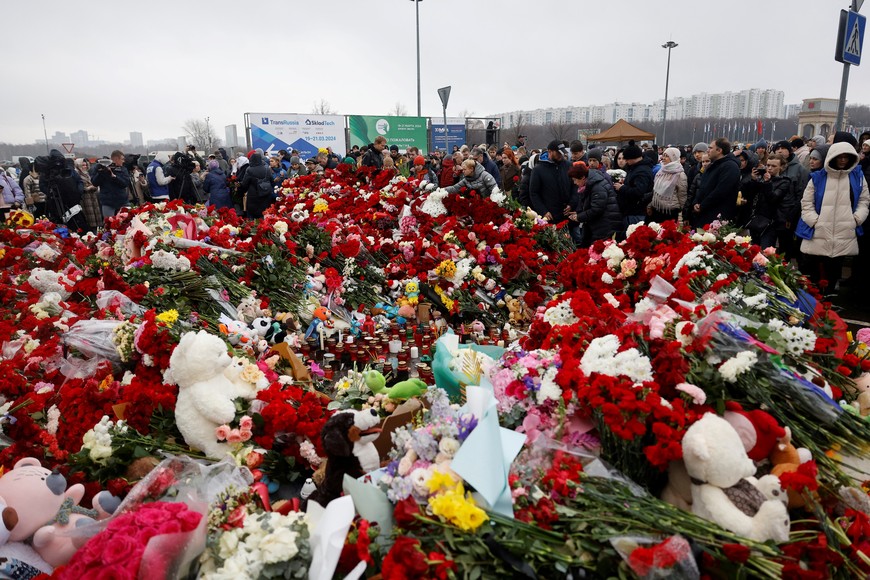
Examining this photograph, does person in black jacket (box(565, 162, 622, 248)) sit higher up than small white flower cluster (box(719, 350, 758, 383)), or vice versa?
person in black jacket (box(565, 162, 622, 248))

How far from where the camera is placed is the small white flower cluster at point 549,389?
2143 millimetres

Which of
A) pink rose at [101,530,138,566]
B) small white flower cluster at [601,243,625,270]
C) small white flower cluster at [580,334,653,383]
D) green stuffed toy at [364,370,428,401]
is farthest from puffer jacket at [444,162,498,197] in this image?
pink rose at [101,530,138,566]

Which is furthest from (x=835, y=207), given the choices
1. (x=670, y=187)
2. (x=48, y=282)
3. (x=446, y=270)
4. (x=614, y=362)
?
(x=48, y=282)

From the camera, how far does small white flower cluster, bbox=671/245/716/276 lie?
3098 millimetres

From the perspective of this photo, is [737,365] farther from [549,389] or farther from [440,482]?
[440,482]

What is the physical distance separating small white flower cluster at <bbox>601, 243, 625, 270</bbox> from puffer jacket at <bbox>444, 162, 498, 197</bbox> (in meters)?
2.87

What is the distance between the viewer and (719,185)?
5656 mm

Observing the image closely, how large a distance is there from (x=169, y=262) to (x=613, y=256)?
3458 mm

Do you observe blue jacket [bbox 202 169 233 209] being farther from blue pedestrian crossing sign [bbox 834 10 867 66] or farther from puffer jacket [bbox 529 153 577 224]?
blue pedestrian crossing sign [bbox 834 10 867 66]

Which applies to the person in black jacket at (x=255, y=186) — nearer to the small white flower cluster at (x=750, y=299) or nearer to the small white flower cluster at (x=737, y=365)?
the small white flower cluster at (x=750, y=299)

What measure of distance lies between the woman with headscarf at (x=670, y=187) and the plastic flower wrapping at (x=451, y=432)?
8.83 feet

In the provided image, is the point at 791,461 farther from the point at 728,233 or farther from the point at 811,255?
the point at 811,255

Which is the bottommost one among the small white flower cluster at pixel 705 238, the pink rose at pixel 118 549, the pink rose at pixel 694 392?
the pink rose at pixel 118 549

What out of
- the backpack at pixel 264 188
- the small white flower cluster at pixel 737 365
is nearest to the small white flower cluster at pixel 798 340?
the small white flower cluster at pixel 737 365
